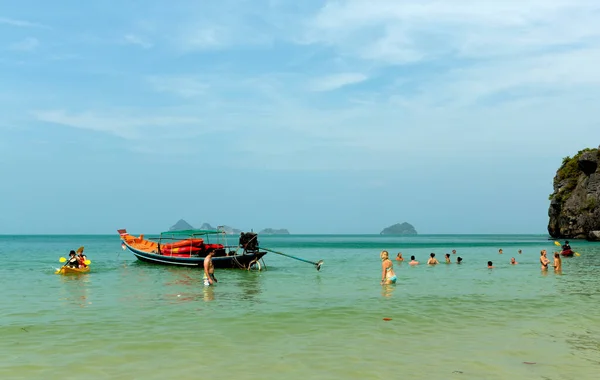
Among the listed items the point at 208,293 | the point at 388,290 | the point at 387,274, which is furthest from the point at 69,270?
the point at 388,290

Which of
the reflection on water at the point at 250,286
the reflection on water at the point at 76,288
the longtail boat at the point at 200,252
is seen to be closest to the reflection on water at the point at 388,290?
the reflection on water at the point at 250,286

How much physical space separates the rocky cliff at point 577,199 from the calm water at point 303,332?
288ft

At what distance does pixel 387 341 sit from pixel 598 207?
4105 inches

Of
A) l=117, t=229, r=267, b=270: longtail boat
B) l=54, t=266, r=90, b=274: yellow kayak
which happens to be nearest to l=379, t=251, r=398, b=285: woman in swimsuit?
l=117, t=229, r=267, b=270: longtail boat

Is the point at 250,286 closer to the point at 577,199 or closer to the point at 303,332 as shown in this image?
the point at 303,332

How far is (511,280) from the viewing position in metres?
29.3

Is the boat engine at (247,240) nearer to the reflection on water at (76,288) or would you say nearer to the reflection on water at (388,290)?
the reflection on water at (76,288)

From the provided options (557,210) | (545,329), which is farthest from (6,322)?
(557,210)

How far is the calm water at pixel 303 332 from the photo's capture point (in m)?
10.4

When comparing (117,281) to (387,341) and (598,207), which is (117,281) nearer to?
(387,341)

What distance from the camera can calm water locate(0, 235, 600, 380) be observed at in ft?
34.2

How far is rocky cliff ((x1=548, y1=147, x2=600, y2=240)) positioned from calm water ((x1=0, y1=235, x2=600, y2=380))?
87.8 metres

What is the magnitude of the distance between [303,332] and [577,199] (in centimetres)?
11144

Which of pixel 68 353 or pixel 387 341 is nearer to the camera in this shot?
pixel 68 353
